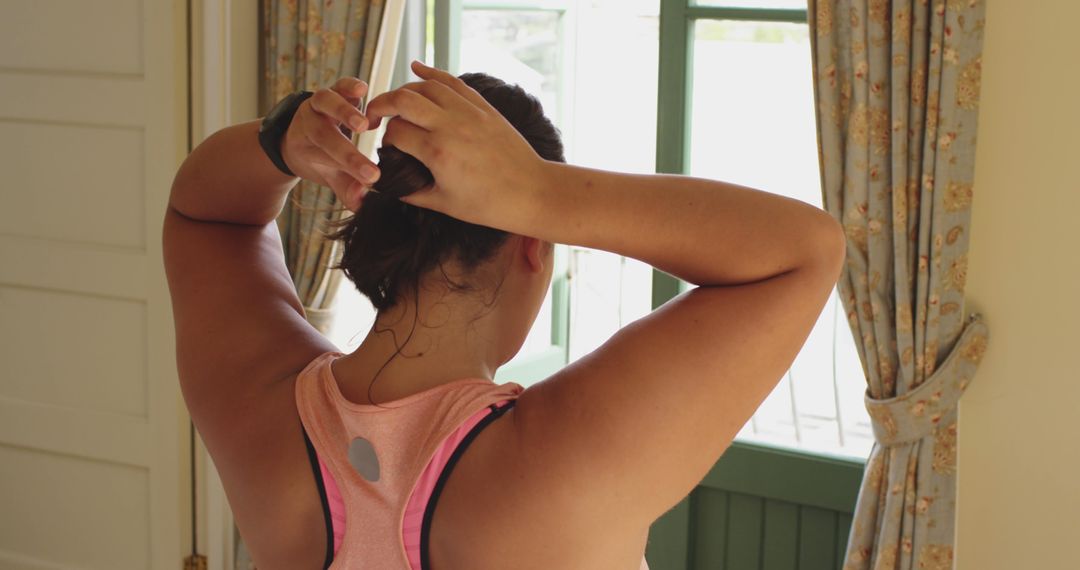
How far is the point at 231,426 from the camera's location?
94cm

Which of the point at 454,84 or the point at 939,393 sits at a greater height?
the point at 454,84

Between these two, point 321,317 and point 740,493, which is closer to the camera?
point 740,493

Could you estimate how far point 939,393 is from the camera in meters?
2.73

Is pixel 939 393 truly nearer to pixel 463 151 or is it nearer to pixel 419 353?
pixel 419 353

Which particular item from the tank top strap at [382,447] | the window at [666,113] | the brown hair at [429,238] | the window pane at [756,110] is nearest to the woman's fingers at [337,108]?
the brown hair at [429,238]

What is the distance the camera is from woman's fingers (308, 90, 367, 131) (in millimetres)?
769

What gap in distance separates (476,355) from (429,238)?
10 centimetres

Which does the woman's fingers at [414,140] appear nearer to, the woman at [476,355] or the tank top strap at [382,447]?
the woman at [476,355]

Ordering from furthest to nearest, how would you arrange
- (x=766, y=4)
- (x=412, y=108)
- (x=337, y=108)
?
1. (x=766, y=4)
2. (x=337, y=108)
3. (x=412, y=108)

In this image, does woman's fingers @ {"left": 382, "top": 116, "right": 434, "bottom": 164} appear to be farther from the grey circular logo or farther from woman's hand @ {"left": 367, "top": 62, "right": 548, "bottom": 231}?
the grey circular logo

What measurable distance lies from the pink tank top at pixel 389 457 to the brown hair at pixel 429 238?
3.6 inches

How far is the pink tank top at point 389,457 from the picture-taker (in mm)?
837

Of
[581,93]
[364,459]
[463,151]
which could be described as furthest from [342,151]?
[581,93]

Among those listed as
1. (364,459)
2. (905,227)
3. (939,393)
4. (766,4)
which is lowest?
(939,393)
